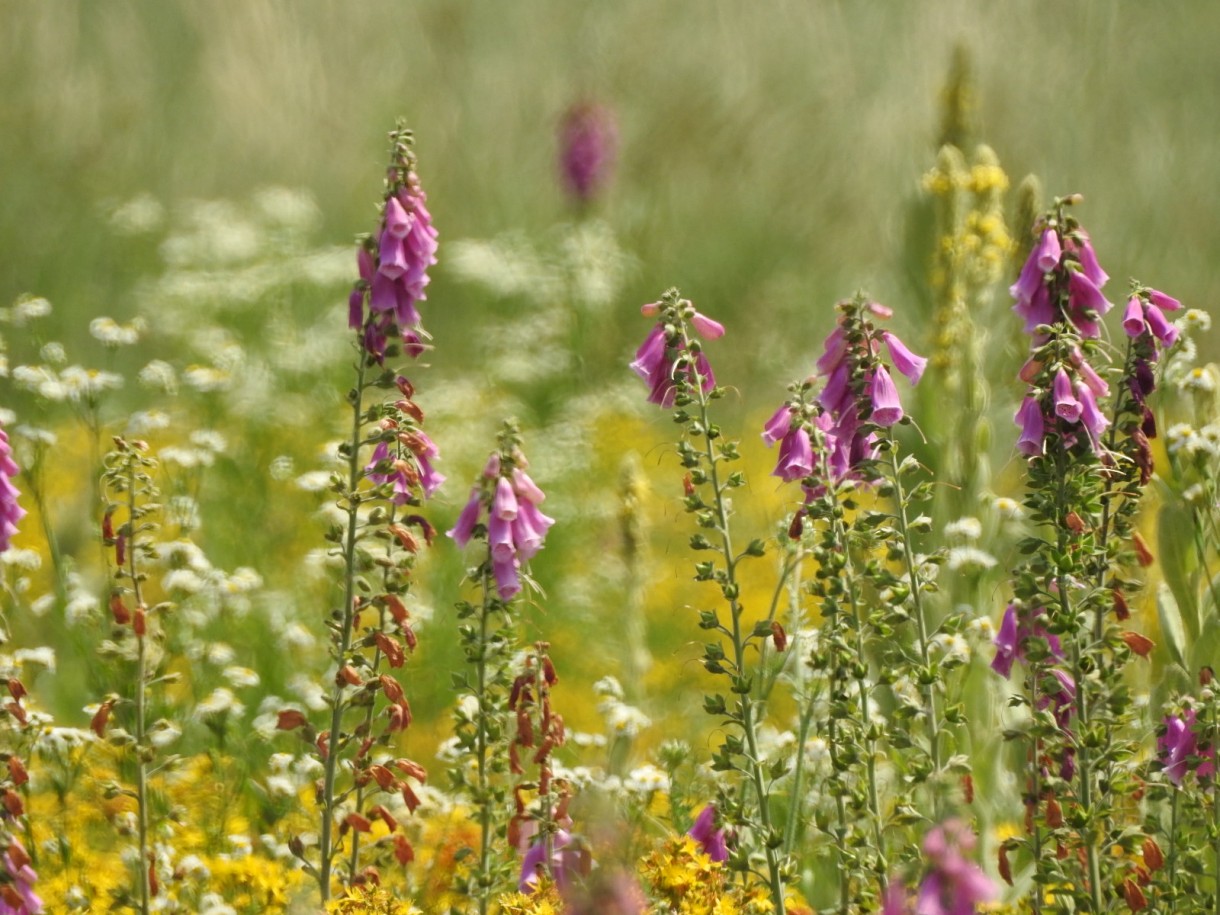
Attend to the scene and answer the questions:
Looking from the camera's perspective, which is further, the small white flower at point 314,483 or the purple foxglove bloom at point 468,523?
the small white flower at point 314,483

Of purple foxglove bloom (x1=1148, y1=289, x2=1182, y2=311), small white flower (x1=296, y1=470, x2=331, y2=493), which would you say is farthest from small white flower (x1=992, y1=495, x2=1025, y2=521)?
small white flower (x1=296, y1=470, x2=331, y2=493)

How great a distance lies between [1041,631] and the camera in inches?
123

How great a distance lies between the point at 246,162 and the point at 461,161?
1793mm

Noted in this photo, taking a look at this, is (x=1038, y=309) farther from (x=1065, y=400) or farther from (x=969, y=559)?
(x=969, y=559)

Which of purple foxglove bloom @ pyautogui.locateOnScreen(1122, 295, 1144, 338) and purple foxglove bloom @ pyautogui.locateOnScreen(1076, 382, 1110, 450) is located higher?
purple foxglove bloom @ pyautogui.locateOnScreen(1122, 295, 1144, 338)

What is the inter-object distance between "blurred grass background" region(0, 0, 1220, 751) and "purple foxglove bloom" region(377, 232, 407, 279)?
5.70 metres

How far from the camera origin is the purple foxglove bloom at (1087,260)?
301 cm

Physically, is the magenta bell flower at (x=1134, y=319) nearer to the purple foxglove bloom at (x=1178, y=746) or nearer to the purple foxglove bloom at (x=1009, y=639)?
the purple foxglove bloom at (x=1009, y=639)

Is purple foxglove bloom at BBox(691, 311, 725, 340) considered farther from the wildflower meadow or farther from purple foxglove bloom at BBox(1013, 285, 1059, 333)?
purple foxglove bloom at BBox(1013, 285, 1059, 333)

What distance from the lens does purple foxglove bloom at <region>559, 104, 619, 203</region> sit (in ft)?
31.9

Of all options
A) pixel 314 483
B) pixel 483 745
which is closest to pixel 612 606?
pixel 314 483

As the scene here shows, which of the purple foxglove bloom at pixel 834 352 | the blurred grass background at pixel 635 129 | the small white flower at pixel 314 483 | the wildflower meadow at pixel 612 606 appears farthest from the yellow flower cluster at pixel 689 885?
the blurred grass background at pixel 635 129

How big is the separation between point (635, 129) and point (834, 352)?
32.7 ft

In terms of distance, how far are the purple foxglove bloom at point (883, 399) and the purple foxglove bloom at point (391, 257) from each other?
971 mm
